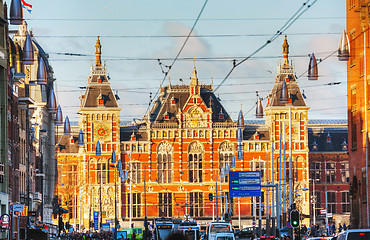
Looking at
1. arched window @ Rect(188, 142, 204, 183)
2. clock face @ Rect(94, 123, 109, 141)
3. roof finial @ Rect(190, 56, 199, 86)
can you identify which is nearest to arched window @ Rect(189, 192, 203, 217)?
arched window @ Rect(188, 142, 204, 183)

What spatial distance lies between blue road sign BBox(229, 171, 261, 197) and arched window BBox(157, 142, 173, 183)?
37850 millimetres

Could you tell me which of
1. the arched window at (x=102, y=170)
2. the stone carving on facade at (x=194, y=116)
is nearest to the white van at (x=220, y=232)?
the arched window at (x=102, y=170)

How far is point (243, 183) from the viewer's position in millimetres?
76688

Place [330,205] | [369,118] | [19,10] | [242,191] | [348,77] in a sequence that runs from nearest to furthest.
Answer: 1. [19,10]
2. [369,118]
3. [348,77]
4. [242,191]
5. [330,205]

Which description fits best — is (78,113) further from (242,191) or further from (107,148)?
(242,191)

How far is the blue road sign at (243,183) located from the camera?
7619 cm

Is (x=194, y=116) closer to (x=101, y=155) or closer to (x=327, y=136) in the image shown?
(x=101, y=155)

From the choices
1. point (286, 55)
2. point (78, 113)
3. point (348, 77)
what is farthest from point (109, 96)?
point (348, 77)

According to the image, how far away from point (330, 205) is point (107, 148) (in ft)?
91.9

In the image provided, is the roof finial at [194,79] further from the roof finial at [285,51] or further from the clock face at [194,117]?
the roof finial at [285,51]

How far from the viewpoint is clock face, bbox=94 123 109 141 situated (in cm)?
11275

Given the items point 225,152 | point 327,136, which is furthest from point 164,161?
point 327,136

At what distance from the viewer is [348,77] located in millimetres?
54344

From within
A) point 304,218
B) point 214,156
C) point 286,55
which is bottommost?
point 304,218
